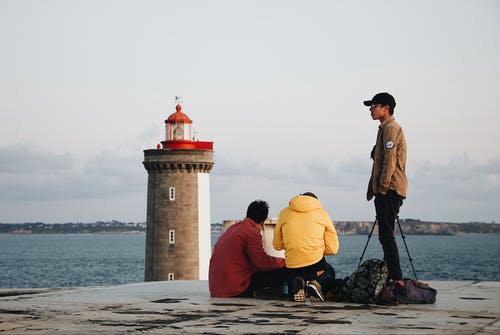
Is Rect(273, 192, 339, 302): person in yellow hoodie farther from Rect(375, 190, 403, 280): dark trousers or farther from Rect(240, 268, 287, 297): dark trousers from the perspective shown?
Rect(375, 190, 403, 280): dark trousers

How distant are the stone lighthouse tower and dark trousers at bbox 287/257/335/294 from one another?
28.6 meters

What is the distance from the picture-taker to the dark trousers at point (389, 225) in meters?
10.5

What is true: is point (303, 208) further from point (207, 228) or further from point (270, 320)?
point (207, 228)

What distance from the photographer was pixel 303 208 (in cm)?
1072

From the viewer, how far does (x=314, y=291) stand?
10.6 meters

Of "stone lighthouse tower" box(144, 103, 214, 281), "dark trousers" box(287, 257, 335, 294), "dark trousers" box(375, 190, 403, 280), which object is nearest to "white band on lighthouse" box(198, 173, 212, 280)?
"stone lighthouse tower" box(144, 103, 214, 281)

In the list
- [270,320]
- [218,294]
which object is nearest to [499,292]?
[218,294]

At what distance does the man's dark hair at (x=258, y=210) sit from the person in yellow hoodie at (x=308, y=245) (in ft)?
2.21

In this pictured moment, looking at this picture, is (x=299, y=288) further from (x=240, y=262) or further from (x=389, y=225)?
(x=389, y=225)

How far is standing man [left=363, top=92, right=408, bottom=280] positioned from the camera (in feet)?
34.5

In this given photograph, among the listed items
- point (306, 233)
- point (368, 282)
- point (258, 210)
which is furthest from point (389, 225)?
point (258, 210)

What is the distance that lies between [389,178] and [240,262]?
2.44m

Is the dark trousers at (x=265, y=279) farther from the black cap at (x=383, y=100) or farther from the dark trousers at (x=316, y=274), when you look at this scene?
the black cap at (x=383, y=100)

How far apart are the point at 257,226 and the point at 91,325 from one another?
12.8ft
